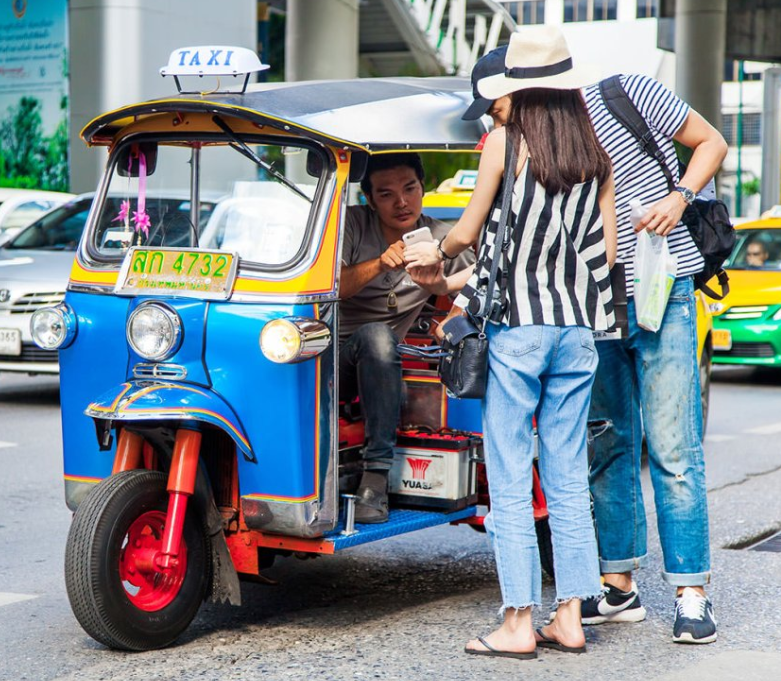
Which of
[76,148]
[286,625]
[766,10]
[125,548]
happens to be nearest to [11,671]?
[125,548]

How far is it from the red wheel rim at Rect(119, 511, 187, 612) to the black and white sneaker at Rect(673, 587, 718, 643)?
5.61ft

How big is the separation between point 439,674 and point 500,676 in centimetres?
19

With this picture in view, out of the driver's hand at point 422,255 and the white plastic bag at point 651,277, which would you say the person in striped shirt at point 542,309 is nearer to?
the driver's hand at point 422,255

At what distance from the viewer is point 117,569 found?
4309mm

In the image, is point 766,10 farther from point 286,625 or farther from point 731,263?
point 286,625

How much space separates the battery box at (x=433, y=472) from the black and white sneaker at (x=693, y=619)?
0.93 meters

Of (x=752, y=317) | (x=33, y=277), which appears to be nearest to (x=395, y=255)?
(x=33, y=277)

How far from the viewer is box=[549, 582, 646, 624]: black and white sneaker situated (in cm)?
488

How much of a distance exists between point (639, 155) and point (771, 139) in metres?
39.5

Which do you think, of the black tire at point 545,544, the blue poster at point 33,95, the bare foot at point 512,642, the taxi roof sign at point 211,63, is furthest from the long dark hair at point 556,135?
the blue poster at point 33,95

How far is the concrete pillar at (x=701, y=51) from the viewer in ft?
115

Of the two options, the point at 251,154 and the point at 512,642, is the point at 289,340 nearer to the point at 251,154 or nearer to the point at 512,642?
the point at 251,154

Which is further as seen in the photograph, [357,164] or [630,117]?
[357,164]

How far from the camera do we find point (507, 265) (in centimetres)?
429
